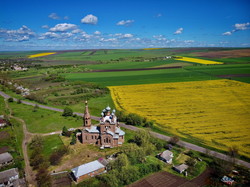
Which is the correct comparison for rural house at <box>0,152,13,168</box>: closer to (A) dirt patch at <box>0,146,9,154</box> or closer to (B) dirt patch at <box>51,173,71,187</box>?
(A) dirt patch at <box>0,146,9,154</box>

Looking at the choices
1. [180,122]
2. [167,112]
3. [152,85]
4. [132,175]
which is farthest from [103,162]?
[152,85]

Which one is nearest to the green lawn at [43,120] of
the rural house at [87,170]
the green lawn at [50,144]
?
the green lawn at [50,144]

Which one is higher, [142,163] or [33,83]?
[33,83]

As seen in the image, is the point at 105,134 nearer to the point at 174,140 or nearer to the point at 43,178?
the point at 43,178

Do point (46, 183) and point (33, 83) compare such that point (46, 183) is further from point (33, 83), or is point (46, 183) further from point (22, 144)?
point (33, 83)

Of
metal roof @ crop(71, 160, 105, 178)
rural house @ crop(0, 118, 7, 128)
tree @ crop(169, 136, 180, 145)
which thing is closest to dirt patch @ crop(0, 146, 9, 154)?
rural house @ crop(0, 118, 7, 128)

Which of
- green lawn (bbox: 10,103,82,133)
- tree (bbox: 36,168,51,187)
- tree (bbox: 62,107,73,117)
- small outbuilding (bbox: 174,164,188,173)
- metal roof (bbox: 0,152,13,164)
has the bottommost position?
small outbuilding (bbox: 174,164,188,173)
